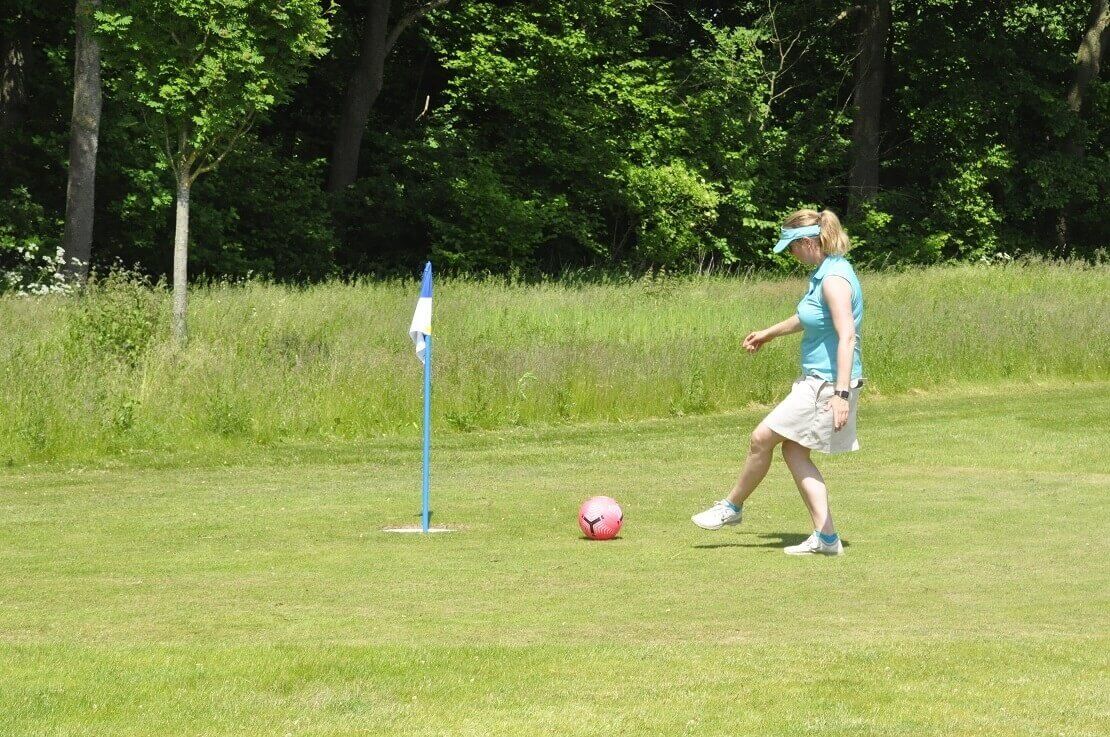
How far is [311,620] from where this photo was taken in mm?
7195

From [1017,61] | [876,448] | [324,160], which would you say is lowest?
[876,448]

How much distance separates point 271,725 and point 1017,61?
44387 mm

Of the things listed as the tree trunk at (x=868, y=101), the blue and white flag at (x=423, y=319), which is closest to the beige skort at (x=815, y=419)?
the blue and white flag at (x=423, y=319)

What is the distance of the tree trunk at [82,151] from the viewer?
1058 inches

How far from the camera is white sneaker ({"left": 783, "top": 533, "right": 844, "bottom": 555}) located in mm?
9094

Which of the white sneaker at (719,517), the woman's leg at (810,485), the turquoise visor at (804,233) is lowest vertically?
the white sneaker at (719,517)

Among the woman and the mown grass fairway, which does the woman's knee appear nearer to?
the woman

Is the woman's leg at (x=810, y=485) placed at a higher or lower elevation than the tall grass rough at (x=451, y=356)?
higher

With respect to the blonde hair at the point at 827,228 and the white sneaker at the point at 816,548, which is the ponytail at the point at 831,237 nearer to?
the blonde hair at the point at 827,228

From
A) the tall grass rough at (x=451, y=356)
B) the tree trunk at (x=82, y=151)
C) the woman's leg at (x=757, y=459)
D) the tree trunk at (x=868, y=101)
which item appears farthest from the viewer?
the tree trunk at (x=868, y=101)

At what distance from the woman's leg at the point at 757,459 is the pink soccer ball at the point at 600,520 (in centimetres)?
76

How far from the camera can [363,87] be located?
37.9 meters

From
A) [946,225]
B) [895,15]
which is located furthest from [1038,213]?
[895,15]

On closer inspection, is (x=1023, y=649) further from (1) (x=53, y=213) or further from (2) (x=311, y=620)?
(1) (x=53, y=213)
